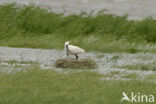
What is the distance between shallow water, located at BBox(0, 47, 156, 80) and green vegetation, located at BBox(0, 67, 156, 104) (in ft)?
6.24

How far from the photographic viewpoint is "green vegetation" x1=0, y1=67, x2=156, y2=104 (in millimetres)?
11812

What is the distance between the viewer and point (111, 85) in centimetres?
1389

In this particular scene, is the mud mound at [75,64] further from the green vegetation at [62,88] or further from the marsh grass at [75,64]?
the green vegetation at [62,88]

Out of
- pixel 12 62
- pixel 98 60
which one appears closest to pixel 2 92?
pixel 12 62

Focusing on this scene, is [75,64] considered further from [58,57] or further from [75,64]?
[58,57]

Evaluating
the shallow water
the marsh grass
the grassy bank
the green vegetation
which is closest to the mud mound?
the marsh grass

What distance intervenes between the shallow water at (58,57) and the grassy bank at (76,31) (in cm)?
150

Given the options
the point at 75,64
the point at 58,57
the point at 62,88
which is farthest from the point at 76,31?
the point at 62,88

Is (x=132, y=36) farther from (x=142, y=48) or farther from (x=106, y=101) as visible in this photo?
(x=106, y=101)

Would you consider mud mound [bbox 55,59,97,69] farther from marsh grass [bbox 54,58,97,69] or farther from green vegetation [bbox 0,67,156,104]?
green vegetation [bbox 0,67,156,104]

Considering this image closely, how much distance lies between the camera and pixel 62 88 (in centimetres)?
1312

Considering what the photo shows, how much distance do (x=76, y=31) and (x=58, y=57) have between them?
6.28m

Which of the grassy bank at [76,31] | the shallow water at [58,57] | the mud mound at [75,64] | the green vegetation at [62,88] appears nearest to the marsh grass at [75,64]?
the mud mound at [75,64]

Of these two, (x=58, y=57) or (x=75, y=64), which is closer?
(x=75, y=64)
